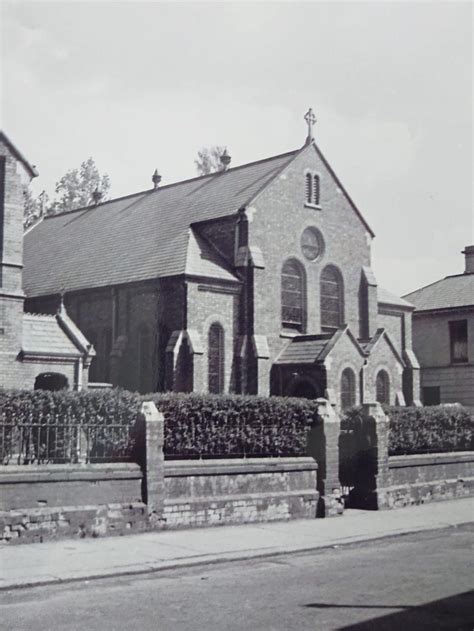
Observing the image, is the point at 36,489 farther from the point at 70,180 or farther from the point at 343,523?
the point at 70,180

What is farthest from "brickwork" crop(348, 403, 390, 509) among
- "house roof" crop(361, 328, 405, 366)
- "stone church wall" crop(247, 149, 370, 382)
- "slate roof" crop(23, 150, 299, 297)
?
"house roof" crop(361, 328, 405, 366)

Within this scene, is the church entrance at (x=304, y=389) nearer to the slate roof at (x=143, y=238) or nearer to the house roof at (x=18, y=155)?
the slate roof at (x=143, y=238)

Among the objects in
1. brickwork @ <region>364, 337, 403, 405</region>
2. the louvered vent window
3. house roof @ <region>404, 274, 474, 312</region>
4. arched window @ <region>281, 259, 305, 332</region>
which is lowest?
brickwork @ <region>364, 337, 403, 405</region>

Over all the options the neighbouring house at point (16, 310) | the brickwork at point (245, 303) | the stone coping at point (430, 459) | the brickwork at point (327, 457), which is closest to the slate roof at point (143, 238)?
the brickwork at point (245, 303)

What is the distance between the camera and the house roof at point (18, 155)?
23736mm

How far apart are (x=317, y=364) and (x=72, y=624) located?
22501mm

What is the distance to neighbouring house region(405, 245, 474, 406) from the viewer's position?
39406 millimetres

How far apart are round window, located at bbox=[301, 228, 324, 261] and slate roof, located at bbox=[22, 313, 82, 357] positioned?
11193mm

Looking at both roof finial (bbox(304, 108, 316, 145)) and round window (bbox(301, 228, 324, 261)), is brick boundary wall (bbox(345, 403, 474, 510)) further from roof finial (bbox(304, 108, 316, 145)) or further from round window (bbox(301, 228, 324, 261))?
roof finial (bbox(304, 108, 316, 145))

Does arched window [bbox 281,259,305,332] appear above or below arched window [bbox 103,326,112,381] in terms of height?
above

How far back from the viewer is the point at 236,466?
50.9 ft

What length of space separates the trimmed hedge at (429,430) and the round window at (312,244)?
41.2 ft

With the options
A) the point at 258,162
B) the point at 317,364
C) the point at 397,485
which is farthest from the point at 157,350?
the point at 397,485

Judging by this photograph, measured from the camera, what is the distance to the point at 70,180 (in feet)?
206
